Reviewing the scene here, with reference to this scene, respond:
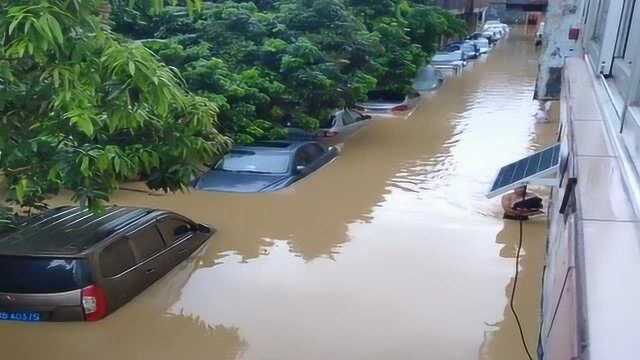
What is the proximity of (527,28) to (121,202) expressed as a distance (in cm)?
6559

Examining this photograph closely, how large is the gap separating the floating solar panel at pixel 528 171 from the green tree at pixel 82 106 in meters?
4.59

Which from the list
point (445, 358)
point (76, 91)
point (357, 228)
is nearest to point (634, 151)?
point (76, 91)

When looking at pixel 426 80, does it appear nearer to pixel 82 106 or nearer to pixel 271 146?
pixel 271 146

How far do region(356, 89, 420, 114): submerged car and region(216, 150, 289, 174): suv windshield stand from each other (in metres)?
7.88

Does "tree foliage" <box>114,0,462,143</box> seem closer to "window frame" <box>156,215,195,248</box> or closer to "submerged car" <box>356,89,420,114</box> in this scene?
"window frame" <box>156,215,195,248</box>

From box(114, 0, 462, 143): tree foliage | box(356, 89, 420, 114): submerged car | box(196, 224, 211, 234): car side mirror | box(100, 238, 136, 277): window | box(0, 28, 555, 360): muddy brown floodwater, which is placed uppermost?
box(114, 0, 462, 143): tree foliage

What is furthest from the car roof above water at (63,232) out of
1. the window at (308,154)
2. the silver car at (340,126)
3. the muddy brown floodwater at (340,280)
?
the silver car at (340,126)

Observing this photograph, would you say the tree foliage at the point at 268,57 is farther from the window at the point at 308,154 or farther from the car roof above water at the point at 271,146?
the window at the point at 308,154

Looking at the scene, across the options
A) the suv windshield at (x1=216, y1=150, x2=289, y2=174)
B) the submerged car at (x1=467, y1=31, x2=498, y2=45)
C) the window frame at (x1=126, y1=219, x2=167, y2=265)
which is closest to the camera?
the window frame at (x1=126, y1=219, x2=167, y2=265)

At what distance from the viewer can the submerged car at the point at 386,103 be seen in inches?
781

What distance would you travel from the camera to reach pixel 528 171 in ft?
27.1

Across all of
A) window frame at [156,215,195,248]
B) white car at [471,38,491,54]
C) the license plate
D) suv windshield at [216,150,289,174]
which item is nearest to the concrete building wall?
window frame at [156,215,195,248]

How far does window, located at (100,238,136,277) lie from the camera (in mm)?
6434

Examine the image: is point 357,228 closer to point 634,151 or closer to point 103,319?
point 103,319
